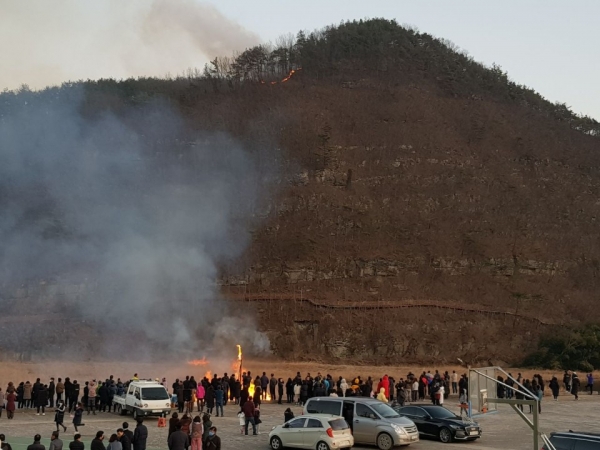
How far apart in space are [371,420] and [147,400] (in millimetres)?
9752

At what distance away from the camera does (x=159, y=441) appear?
2208 centimetres

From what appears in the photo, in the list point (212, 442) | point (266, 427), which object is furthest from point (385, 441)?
point (212, 442)

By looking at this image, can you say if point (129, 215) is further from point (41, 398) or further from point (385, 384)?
point (385, 384)

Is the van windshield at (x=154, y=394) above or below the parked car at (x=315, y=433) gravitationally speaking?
above

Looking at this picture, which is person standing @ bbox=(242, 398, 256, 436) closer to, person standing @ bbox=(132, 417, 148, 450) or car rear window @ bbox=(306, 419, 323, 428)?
car rear window @ bbox=(306, 419, 323, 428)

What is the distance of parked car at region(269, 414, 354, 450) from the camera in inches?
776

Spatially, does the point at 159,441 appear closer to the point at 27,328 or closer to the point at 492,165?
the point at 27,328

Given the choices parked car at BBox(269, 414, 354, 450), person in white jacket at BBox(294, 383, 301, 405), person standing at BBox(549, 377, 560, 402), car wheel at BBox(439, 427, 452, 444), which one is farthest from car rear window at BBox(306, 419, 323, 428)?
person standing at BBox(549, 377, 560, 402)

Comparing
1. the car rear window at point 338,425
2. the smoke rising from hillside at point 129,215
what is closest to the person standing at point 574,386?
the car rear window at point 338,425

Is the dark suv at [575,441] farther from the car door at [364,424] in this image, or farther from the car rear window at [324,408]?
the car rear window at [324,408]

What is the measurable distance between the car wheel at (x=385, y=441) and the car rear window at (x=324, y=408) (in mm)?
1523

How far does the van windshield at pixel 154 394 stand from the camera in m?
26.9

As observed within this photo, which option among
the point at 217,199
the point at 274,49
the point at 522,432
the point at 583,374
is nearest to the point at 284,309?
the point at 217,199

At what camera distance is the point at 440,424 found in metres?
22.9
